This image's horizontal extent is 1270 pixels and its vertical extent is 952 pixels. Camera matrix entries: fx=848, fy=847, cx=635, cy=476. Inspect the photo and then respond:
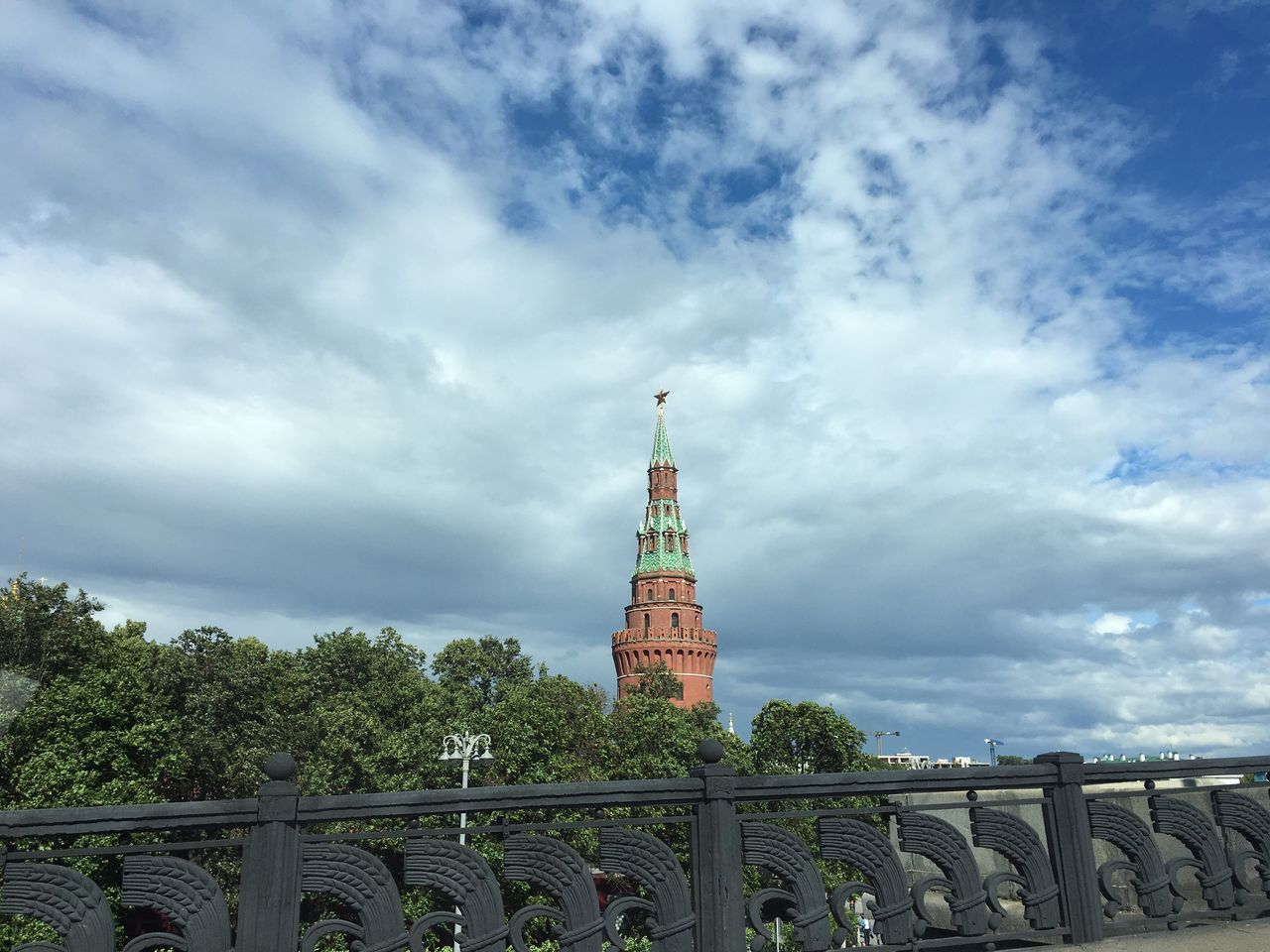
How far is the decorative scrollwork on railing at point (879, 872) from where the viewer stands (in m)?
4.69

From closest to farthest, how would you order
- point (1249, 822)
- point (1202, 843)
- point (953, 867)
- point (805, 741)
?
1. point (953, 867)
2. point (1202, 843)
3. point (1249, 822)
4. point (805, 741)

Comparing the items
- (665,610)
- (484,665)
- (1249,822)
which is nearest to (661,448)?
(665,610)

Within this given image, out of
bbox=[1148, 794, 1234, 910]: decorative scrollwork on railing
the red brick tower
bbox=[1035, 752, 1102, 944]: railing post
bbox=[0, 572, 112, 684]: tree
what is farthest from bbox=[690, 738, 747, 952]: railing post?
the red brick tower

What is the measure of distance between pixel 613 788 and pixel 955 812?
943 cm

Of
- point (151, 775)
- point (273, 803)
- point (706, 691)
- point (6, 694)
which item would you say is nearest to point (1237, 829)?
point (273, 803)

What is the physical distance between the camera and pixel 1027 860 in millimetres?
5113

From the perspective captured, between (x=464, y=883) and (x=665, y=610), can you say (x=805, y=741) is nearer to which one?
(x=665, y=610)

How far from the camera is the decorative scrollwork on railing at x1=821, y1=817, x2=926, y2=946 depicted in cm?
469

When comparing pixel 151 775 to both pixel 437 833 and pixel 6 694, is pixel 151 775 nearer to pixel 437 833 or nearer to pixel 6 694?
pixel 6 694

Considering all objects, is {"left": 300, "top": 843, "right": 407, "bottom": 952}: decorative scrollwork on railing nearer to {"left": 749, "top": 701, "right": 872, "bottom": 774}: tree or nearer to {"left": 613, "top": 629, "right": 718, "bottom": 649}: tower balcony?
{"left": 749, "top": 701, "right": 872, "bottom": 774}: tree

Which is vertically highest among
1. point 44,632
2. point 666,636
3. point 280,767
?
point 666,636

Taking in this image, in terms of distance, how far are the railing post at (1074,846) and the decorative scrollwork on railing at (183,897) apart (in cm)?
463

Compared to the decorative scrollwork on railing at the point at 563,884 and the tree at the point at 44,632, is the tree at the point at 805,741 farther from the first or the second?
the decorative scrollwork on railing at the point at 563,884

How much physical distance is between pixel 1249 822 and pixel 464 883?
5143 millimetres
